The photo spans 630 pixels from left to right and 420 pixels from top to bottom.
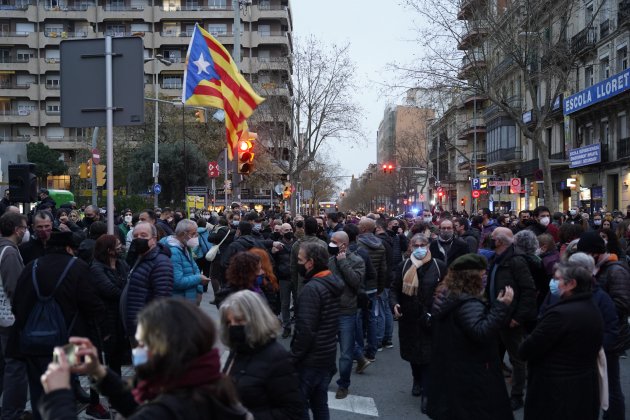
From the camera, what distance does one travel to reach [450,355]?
5.00 m

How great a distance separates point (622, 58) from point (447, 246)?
1026 inches

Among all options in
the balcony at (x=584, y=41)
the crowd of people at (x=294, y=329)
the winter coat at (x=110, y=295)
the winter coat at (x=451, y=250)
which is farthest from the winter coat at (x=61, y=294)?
the balcony at (x=584, y=41)

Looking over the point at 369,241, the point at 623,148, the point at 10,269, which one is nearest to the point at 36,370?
the point at 10,269

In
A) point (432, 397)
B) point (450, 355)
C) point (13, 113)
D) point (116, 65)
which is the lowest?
point (432, 397)

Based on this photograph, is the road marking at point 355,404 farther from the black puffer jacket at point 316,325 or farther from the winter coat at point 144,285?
the winter coat at point 144,285

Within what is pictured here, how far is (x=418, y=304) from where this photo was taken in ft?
25.2

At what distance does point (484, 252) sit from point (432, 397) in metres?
4.46

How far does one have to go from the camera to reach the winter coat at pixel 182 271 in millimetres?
7457

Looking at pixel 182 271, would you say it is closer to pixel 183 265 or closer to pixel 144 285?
pixel 183 265

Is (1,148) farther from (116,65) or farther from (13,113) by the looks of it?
(13,113)

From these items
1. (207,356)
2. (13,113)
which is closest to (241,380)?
(207,356)

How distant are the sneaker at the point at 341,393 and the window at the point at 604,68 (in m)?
31.3

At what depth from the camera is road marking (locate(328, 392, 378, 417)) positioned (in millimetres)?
7445

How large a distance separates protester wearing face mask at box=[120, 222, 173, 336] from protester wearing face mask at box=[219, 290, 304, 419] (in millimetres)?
2592
